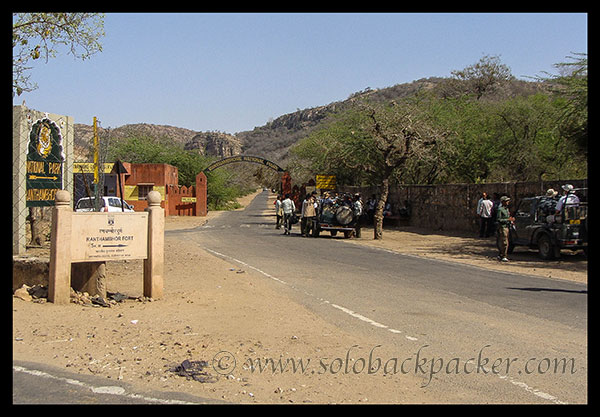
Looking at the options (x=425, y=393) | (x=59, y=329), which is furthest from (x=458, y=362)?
(x=59, y=329)

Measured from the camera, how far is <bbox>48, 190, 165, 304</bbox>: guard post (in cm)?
945

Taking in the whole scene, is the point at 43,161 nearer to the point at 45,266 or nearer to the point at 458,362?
the point at 45,266

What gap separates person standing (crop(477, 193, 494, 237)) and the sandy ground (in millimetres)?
16185

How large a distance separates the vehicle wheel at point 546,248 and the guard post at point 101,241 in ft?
42.1

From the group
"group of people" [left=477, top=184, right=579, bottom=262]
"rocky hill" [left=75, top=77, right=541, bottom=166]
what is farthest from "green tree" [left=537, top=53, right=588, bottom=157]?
"rocky hill" [left=75, top=77, right=541, bottom=166]

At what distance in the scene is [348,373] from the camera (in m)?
6.57

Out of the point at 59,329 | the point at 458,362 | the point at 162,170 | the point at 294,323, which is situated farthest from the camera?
the point at 162,170

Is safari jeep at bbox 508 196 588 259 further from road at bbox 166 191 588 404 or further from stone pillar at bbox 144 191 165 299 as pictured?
stone pillar at bbox 144 191 165 299

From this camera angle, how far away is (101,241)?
393 inches

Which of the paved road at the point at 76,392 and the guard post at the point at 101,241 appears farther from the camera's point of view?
the guard post at the point at 101,241

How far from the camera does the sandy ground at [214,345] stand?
604 centimetres

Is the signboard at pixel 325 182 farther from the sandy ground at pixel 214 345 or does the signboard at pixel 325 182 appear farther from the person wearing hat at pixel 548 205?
the sandy ground at pixel 214 345

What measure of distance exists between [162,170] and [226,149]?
324 feet

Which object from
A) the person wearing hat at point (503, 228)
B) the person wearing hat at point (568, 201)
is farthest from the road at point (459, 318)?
the person wearing hat at point (568, 201)
